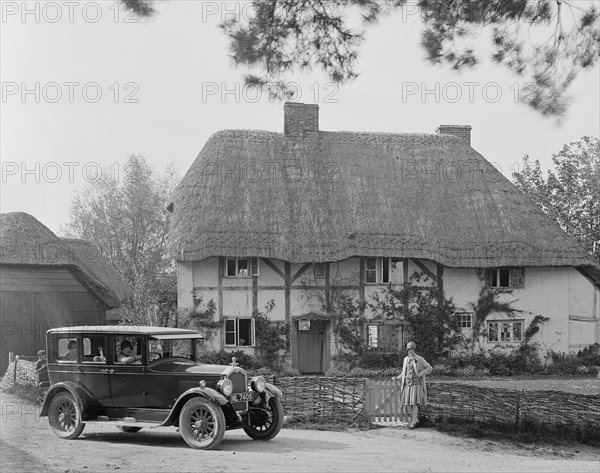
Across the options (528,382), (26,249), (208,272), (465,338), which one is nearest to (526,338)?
(465,338)

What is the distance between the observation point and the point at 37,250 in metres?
26.0

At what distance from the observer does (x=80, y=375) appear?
548 inches

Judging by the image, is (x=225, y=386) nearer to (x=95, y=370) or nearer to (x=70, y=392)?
(x=95, y=370)

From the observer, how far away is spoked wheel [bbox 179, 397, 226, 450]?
12750 mm

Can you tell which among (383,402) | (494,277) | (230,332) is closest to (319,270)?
(230,332)

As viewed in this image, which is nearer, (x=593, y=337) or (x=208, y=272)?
(x=208, y=272)

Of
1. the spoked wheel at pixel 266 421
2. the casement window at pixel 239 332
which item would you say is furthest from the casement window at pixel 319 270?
the spoked wheel at pixel 266 421

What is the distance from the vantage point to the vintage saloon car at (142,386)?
43.4 feet

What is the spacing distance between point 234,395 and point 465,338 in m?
18.9

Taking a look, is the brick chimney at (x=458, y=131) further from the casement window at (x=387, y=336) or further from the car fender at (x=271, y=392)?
the car fender at (x=271, y=392)

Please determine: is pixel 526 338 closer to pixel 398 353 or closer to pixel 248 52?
pixel 398 353

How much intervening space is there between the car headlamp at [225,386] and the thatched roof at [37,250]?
553 inches

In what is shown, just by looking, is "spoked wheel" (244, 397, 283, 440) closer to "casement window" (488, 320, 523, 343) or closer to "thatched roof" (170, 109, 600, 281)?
"thatched roof" (170, 109, 600, 281)

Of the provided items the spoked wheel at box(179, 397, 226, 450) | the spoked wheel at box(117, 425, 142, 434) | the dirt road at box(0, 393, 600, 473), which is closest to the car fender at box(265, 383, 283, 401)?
the dirt road at box(0, 393, 600, 473)
